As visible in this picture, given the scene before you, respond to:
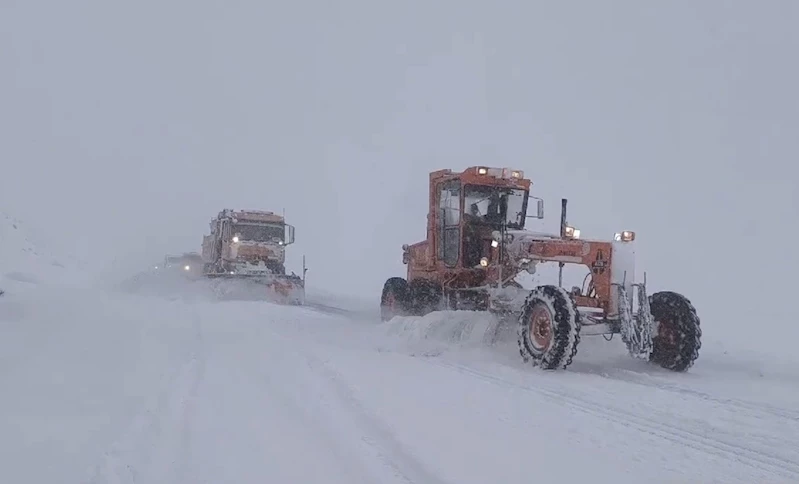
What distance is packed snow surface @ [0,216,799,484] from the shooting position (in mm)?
4285

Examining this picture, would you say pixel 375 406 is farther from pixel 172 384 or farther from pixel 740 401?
pixel 740 401

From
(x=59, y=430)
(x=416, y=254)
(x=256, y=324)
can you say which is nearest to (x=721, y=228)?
(x=416, y=254)

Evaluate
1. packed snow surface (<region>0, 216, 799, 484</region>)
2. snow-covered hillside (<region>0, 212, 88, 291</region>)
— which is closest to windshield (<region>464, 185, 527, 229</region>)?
packed snow surface (<region>0, 216, 799, 484</region>)

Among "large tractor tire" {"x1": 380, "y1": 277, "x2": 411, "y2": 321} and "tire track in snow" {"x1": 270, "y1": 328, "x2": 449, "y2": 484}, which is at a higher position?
"large tractor tire" {"x1": 380, "y1": 277, "x2": 411, "y2": 321}

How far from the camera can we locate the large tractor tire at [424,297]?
1279 centimetres

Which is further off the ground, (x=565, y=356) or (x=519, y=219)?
(x=519, y=219)

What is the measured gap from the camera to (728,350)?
10.3 metres

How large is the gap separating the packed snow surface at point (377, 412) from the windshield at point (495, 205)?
2141mm

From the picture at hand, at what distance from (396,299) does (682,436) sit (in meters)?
8.44

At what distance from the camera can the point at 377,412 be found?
5574mm

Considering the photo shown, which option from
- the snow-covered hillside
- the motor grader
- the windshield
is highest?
the windshield

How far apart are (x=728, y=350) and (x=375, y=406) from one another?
6754 millimetres

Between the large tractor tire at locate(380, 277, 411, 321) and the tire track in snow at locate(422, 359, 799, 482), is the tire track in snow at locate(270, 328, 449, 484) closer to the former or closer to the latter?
the tire track in snow at locate(422, 359, 799, 482)

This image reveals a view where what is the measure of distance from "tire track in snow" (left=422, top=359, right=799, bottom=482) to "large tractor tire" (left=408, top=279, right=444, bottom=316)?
18.7ft
